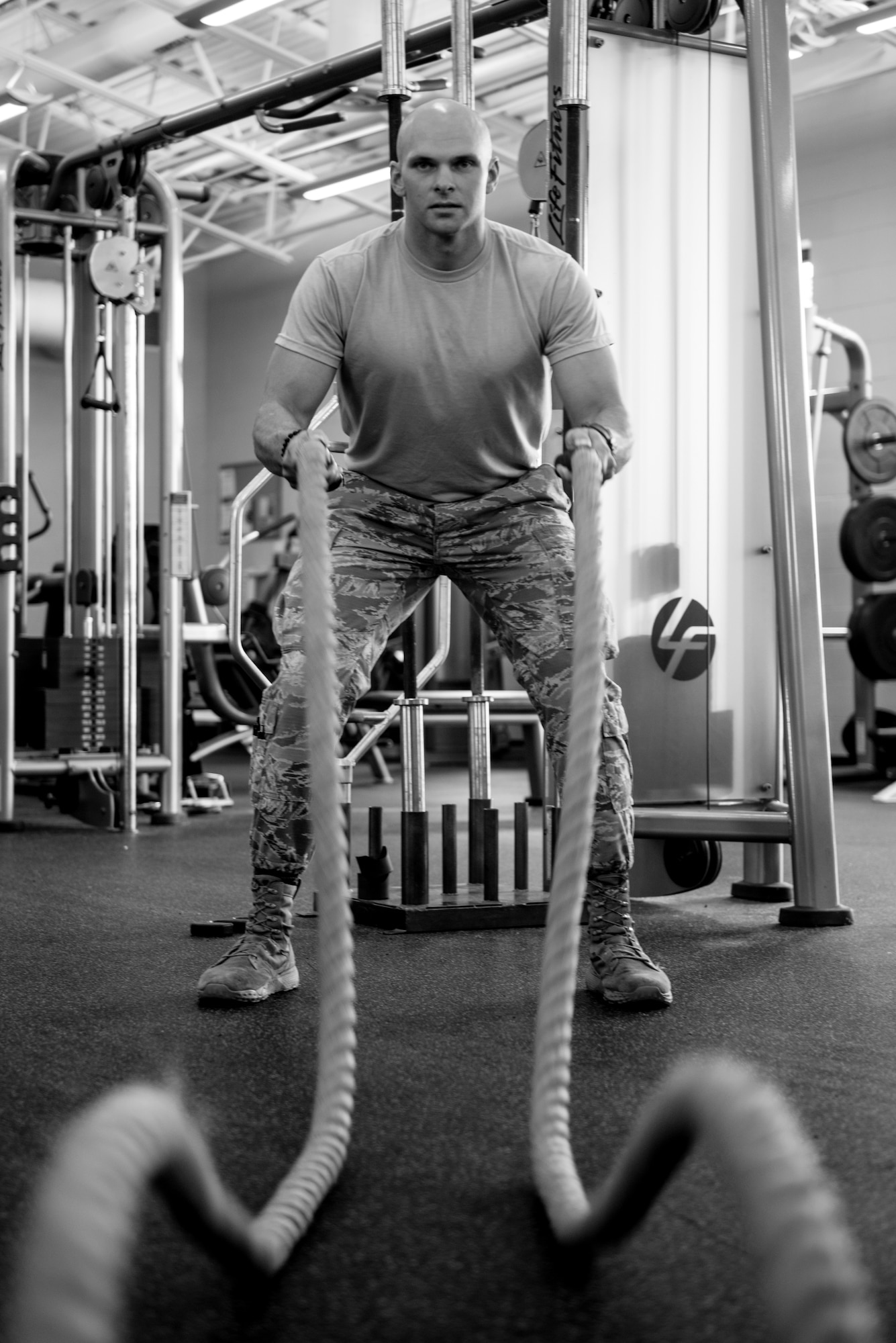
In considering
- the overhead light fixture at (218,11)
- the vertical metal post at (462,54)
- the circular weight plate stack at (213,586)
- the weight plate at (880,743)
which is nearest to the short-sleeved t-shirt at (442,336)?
the vertical metal post at (462,54)

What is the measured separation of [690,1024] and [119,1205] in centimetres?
135

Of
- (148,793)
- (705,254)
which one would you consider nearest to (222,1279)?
(705,254)

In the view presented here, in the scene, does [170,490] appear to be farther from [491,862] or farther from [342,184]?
[342,184]

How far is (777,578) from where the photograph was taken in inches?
114

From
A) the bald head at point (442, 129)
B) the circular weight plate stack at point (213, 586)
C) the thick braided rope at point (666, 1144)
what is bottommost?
the thick braided rope at point (666, 1144)

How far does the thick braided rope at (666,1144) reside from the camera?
0.66 meters

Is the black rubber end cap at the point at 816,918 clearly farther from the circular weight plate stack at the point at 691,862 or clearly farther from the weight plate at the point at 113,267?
the weight plate at the point at 113,267

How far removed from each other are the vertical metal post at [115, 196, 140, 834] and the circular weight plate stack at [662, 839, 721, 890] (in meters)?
2.14

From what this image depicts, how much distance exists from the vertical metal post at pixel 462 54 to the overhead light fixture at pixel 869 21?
5.39 metres

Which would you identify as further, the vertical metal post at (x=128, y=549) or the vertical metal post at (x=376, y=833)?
the vertical metal post at (x=128, y=549)

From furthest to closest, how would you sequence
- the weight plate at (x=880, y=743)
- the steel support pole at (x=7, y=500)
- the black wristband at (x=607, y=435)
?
the weight plate at (x=880, y=743) → the steel support pole at (x=7, y=500) → the black wristband at (x=607, y=435)

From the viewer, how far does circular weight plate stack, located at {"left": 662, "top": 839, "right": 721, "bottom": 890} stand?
3.06 m

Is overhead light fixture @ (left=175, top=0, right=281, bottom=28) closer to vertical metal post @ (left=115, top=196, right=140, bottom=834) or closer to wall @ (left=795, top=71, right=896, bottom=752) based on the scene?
vertical metal post @ (left=115, top=196, right=140, bottom=834)

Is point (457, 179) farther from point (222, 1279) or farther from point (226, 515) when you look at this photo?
point (226, 515)
